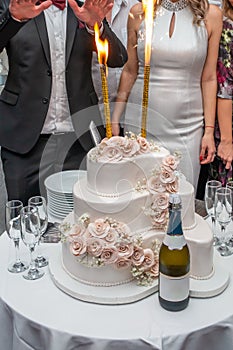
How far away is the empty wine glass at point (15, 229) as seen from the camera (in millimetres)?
1407

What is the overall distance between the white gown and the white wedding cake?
2.64 feet

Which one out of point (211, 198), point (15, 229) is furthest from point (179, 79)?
point (15, 229)

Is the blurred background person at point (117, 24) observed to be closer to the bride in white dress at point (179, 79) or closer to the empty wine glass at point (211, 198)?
the bride in white dress at point (179, 79)

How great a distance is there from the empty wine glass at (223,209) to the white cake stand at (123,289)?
17cm

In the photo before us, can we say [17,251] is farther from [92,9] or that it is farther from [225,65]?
[225,65]

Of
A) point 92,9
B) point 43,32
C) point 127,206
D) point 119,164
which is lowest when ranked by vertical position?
point 127,206

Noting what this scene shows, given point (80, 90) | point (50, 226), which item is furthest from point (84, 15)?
point (50, 226)

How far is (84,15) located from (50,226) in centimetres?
77

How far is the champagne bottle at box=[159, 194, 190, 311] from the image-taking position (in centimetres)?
116

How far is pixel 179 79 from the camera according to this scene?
208cm

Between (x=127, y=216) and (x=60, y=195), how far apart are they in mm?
455

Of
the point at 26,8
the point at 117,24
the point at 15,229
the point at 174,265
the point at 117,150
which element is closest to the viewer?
the point at 174,265

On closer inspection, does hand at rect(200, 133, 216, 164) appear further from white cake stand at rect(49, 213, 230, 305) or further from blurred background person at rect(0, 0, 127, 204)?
white cake stand at rect(49, 213, 230, 305)

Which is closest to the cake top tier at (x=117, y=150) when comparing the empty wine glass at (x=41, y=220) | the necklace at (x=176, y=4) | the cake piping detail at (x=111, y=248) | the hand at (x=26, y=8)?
the cake piping detail at (x=111, y=248)
